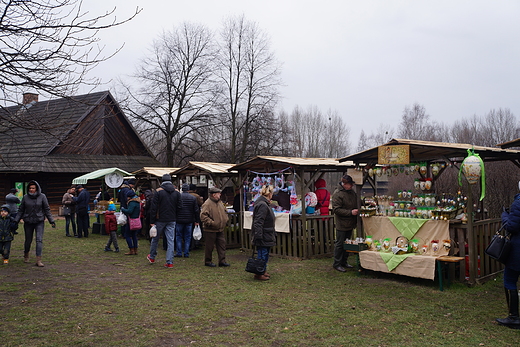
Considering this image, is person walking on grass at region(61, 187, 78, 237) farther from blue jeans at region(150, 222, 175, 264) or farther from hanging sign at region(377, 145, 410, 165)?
hanging sign at region(377, 145, 410, 165)

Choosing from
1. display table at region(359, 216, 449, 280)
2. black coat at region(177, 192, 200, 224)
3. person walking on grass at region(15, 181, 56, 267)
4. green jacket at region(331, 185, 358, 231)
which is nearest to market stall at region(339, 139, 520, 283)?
display table at region(359, 216, 449, 280)

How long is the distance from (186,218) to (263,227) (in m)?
3.29

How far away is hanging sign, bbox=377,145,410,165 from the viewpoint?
7883mm

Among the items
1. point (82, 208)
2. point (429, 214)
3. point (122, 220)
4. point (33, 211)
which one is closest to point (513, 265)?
point (429, 214)

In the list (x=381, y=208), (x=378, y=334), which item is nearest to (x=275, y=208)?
(x=381, y=208)

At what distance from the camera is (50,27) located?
528 centimetres

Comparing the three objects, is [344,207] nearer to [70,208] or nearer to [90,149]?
[70,208]

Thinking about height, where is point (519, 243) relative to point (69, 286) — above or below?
above

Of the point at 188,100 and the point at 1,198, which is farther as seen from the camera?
the point at 188,100

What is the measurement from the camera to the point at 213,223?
9555 millimetres

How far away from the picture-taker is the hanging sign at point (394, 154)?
7.88 meters

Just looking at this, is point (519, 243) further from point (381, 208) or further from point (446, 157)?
point (381, 208)

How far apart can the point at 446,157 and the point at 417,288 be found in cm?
242

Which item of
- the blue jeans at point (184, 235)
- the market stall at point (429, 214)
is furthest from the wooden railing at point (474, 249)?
the blue jeans at point (184, 235)
